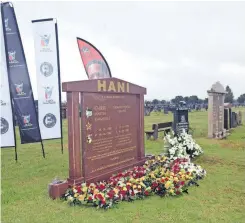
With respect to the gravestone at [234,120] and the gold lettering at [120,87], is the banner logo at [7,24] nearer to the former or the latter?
the gold lettering at [120,87]

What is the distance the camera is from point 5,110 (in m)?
8.03

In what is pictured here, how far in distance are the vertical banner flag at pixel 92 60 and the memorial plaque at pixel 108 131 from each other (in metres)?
6.12

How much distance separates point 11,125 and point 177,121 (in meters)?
6.15

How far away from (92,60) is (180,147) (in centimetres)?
671

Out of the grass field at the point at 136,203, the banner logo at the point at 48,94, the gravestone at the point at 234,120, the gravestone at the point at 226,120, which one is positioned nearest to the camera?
the grass field at the point at 136,203

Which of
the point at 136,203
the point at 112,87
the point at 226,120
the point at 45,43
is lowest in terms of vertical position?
the point at 136,203

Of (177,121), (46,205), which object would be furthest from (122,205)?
(177,121)

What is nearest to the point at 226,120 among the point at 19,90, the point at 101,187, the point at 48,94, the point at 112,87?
the point at 48,94

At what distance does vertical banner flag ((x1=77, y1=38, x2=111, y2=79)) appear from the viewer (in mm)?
12602

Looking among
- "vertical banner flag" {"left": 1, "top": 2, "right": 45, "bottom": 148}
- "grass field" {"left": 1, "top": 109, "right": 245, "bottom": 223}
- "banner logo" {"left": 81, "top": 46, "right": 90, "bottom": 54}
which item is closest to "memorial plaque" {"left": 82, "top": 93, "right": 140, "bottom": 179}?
"grass field" {"left": 1, "top": 109, "right": 245, "bottom": 223}

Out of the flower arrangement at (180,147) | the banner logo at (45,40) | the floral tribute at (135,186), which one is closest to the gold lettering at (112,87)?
the floral tribute at (135,186)

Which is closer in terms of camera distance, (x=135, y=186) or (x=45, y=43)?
(x=135, y=186)

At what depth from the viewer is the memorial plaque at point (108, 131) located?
5324 millimetres

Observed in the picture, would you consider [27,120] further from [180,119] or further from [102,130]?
[180,119]
